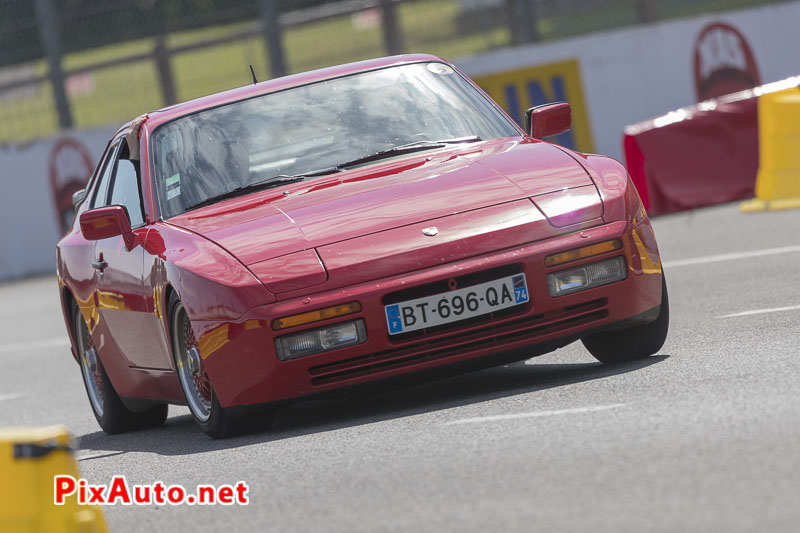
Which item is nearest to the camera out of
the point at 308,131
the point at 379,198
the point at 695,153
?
the point at 379,198

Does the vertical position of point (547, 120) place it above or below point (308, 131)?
below

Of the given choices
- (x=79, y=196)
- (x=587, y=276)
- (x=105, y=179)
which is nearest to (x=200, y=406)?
(x=587, y=276)

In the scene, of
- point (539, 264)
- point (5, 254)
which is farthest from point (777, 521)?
point (5, 254)

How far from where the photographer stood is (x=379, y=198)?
675 cm

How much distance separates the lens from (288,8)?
18688 millimetres

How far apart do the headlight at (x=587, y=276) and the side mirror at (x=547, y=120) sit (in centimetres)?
149

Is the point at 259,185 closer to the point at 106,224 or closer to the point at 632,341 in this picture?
the point at 106,224

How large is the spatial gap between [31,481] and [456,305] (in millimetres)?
2551

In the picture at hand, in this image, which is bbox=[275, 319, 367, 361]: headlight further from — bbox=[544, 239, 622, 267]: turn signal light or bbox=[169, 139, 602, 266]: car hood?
bbox=[544, 239, 622, 267]: turn signal light

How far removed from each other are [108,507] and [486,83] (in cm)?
1185

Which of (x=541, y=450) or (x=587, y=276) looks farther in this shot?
(x=587, y=276)

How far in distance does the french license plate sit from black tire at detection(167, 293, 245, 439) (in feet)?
2.70

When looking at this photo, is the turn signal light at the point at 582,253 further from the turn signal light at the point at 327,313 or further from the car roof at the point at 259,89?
the car roof at the point at 259,89

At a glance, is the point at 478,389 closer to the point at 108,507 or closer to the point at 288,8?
the point at 108,507
